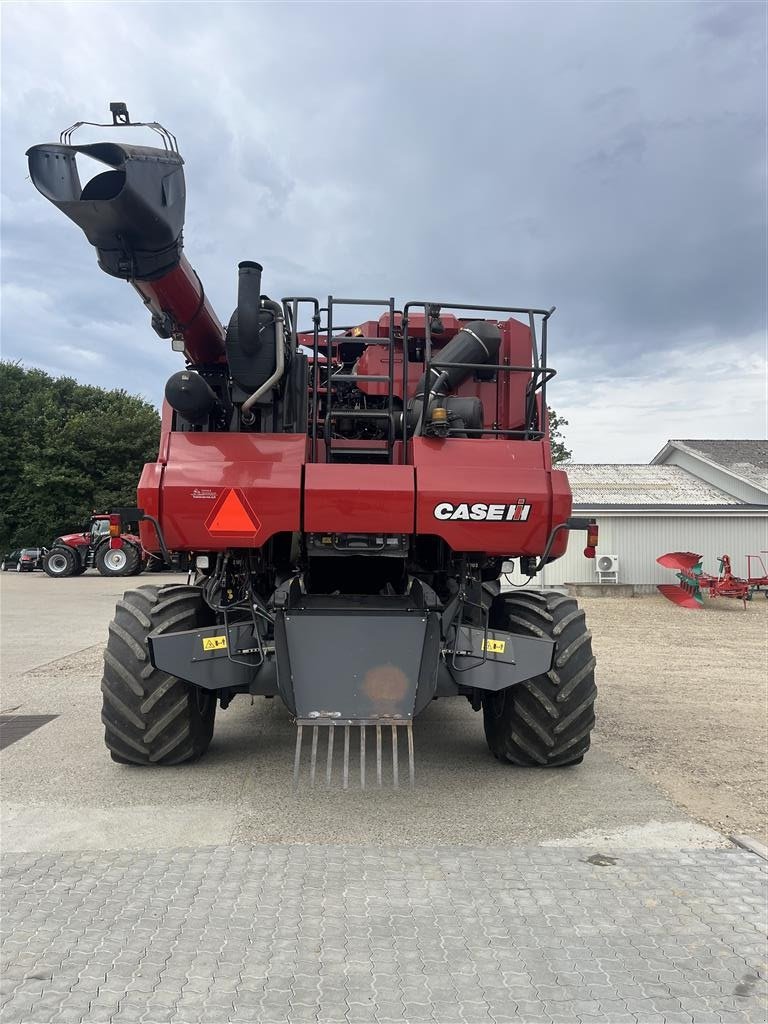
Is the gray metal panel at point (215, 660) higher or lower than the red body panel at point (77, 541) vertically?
lower

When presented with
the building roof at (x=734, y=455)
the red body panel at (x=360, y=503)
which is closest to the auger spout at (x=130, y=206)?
the red body panel at (x=360, y=503)

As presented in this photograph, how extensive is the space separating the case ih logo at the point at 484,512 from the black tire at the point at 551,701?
0.77 metres

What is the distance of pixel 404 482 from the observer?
4.02 meters

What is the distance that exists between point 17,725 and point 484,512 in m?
4.30

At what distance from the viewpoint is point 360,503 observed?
13.1 ft

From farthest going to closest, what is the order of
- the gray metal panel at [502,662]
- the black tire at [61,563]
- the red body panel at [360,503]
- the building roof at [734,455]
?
Result: 1. the black tire at [61,563]
2. the building roof at [734,455]
3. the gray metal panel at [502,662]
4. the red body panel at [360,503]

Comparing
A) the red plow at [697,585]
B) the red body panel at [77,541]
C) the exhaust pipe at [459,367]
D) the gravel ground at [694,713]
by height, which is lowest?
the gravel ground at [694,713]

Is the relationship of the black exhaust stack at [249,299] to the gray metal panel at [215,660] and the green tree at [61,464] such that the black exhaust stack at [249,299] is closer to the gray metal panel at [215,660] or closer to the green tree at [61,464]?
the gray metal panel at [215,660]

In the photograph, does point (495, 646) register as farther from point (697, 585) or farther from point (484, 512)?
point (697, 585)

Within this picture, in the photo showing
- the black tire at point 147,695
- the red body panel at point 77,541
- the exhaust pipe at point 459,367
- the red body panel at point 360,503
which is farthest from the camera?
the red body panel at point 77,541

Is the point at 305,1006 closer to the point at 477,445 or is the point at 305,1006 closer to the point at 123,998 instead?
the point at 123,998

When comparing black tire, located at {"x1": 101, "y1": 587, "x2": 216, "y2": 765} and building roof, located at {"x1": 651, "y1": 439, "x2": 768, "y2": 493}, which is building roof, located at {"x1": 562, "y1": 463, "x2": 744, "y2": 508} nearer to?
building roof, located at {"x1": 651, "y1": 439, "x2": 768, "y2": 493}

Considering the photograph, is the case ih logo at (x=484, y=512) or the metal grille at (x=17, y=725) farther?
the metal grille at (x=17, y=725)

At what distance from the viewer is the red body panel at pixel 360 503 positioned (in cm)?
399
